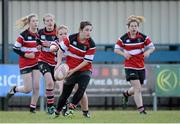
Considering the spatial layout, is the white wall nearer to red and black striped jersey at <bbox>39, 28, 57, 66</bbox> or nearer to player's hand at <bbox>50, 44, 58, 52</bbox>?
red and black striped jersey at <bbox>39, 28, 57, 66</bbox>

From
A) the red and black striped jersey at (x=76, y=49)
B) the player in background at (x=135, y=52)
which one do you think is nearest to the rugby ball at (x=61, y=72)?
the red and black striped jersey at (x=76, y=49)

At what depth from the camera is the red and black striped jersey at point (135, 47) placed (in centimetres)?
1595

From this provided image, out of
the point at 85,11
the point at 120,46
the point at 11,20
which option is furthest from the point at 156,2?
the point at 120,46

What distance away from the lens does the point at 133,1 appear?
87.0 ft

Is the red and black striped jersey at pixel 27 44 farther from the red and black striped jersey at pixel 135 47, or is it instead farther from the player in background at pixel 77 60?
the player in background at pixel 77 60

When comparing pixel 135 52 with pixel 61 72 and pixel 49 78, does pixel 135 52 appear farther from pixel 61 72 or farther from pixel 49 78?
pixel 61 72

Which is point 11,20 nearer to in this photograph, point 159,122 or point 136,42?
point 136,42

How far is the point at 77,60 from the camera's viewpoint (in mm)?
14234

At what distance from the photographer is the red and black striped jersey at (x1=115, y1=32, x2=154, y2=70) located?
15.9m

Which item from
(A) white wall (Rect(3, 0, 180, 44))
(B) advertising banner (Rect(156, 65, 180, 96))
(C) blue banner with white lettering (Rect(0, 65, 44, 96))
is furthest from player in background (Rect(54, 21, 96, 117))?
(A) white wall (Rect(3, 0, 180, 44))

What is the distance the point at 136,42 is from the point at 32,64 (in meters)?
2.25

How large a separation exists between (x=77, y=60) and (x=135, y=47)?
2095 mm

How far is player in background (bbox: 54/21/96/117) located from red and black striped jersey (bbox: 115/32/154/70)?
1907 mm

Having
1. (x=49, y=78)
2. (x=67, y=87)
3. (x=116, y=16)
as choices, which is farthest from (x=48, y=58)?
(x=116, y=16)
